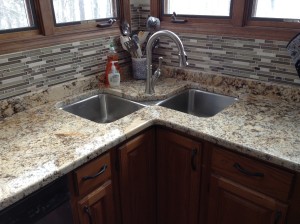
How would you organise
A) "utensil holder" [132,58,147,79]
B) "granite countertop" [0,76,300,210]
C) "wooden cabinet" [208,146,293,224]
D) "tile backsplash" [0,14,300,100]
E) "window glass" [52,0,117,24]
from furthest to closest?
1. "utensil holder" [132,58,147,79]
2. "window glass" [52,0,117,24]
3. "tile backsplash" [0,14,300,100]
4. "wooden cabinet" [208,146,293,224]
5. "granite countertop" [0,76,300,210]

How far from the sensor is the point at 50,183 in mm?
999

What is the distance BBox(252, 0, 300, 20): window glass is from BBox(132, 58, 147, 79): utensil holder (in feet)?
2.37

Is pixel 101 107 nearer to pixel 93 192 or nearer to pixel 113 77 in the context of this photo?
pixel 113 77

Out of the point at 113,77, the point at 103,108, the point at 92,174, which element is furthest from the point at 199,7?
the point at 92,174

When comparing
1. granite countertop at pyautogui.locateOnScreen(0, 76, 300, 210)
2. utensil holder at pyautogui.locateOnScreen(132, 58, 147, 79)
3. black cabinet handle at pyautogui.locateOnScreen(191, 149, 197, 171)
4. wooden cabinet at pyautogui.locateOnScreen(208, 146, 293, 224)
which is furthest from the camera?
utensil holder at pyautogui.locateOnScreen(132, 58, 147, 79)

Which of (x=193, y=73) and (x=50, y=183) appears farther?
(x=193, y=73)

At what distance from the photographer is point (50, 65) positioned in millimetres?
1529

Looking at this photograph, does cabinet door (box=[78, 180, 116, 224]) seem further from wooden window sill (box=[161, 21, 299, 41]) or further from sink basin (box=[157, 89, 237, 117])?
wooden window sill (box=[161, 21, 299, 41])

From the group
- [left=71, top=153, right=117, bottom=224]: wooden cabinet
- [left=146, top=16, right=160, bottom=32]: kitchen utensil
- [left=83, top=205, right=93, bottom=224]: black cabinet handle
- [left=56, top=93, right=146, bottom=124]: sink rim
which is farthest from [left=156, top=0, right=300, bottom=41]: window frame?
[left=83, top=205, right=93, bottom=224]: black cabinet handle

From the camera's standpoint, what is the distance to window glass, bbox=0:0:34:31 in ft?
4.42

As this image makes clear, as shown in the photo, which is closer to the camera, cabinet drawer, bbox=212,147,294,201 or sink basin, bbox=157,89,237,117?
cabinet drawer, bbox=212,147,294,201

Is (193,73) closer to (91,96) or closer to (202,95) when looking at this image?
(202,95)

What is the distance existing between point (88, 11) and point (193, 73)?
2.49 ft

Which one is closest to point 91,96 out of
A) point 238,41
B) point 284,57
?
point 238,41
